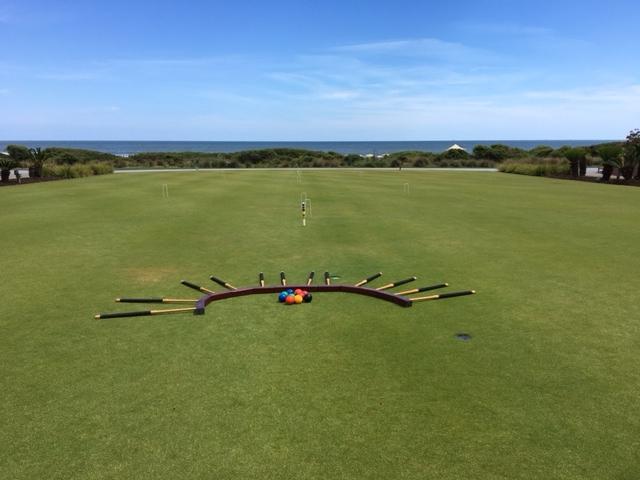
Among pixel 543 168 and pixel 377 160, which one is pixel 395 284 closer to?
pixel 543 168

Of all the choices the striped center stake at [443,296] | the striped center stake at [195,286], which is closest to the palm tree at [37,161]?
the striped center stake at [195,286]

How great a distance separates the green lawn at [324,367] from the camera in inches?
155

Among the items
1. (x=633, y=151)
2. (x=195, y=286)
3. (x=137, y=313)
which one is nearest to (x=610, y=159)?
(x=633, y=151)

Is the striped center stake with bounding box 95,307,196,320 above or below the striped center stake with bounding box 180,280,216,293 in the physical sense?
below

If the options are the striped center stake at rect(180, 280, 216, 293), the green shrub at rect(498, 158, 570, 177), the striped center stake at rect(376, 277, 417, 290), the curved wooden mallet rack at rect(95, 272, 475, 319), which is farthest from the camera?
the green shrub at rect(498, 158, 570, 177)

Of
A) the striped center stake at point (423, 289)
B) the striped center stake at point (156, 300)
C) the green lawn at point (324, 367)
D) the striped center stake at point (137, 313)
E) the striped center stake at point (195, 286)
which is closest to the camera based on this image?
the green lawn at point (324, 367)

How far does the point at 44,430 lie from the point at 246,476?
1.99 metres

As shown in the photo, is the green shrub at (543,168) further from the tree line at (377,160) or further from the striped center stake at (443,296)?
the striped center stake at (443,296)

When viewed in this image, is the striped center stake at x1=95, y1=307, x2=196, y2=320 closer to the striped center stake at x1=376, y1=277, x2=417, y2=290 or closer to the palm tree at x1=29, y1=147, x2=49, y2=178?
the striped center stake at x1=376, y1=277, x2=417, y2=290

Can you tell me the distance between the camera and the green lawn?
12.9ft

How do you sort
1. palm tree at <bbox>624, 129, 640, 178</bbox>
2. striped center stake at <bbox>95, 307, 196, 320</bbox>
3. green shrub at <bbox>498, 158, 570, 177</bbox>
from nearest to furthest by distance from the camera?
striped center stake at <bbox>95, 307, 196, 320</bbox> → palm tree at <bbox>624, 129, 640, 178</bbox> → green shrub at <bbox>498, 158, 570, 177</bbox>

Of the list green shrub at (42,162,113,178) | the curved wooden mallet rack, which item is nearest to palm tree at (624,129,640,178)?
the curved wooden mallet rack

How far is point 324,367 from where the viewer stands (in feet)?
18.0

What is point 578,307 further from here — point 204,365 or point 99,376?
point 99,376
